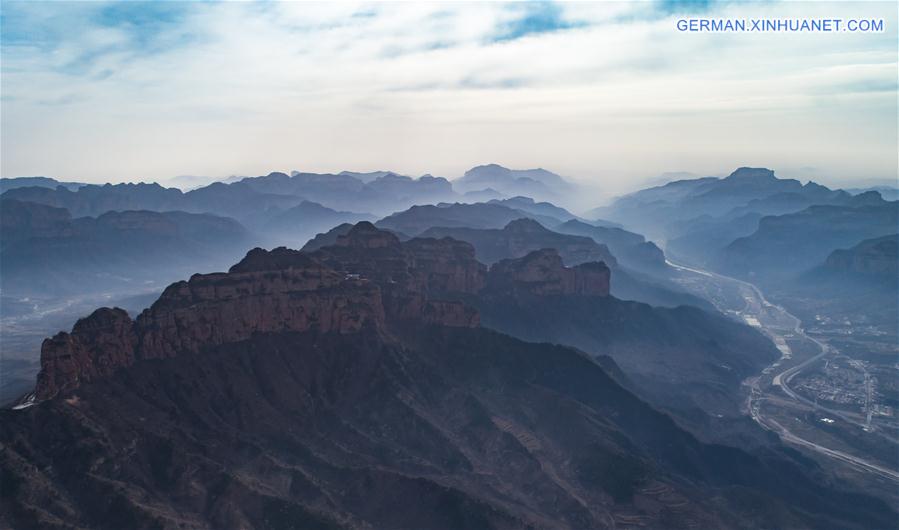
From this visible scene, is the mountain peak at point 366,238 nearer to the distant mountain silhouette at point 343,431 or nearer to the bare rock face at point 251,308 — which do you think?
the distant mountain silhouette at point 343,431

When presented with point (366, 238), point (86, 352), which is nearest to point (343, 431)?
point (86, 352)

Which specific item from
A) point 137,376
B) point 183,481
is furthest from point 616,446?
point 137,376

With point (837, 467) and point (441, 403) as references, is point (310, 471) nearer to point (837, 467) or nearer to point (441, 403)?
point (441, 403)

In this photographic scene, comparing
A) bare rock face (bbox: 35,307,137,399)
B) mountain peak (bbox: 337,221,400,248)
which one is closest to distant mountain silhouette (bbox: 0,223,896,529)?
bare rock face (bbox: 35,307,137,399)

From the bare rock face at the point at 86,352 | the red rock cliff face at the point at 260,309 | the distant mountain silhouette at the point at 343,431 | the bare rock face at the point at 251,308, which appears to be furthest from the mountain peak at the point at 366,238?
the bare rock face at the point at 86,352

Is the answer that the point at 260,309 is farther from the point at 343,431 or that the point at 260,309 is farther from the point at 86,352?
the point at 86,352

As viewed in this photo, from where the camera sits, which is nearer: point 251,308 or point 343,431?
point 343,431

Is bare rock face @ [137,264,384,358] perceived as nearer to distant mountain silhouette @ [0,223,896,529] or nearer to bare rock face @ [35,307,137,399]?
distant mountain silhouette @ [0,223,896,529]
